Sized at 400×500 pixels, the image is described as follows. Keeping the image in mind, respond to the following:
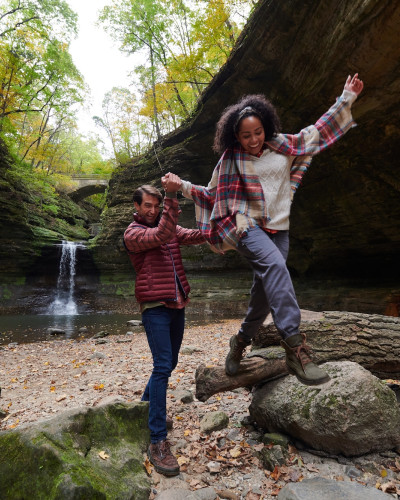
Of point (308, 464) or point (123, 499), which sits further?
point (308, 464)

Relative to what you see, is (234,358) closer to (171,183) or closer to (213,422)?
(213,422)

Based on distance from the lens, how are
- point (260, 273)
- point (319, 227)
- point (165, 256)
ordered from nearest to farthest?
point (260, 273) < point (165, 256) < point (319, 227)

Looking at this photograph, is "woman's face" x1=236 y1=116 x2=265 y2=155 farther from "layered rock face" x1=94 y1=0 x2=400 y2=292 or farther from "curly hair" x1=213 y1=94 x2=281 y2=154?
"layered rock face" x1=94 y1=0 x2=400 y2=292

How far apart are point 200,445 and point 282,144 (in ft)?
8.67

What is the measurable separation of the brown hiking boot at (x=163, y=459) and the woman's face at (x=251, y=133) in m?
2.40

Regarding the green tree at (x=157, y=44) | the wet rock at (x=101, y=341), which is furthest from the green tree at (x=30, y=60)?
the wet rock at (x=101, y=341)

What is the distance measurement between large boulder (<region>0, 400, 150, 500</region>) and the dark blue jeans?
0.22 metres

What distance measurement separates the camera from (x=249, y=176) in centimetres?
235

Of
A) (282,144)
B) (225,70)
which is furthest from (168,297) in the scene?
(225,70)

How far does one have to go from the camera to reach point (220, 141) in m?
2.55

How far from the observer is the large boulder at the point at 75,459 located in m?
1.57

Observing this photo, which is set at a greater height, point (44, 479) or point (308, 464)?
point (44, 479)

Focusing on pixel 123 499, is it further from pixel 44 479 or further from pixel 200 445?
pixel 200 445

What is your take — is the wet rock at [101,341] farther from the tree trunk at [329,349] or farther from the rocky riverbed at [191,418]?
the tree trunk at [329,349]
